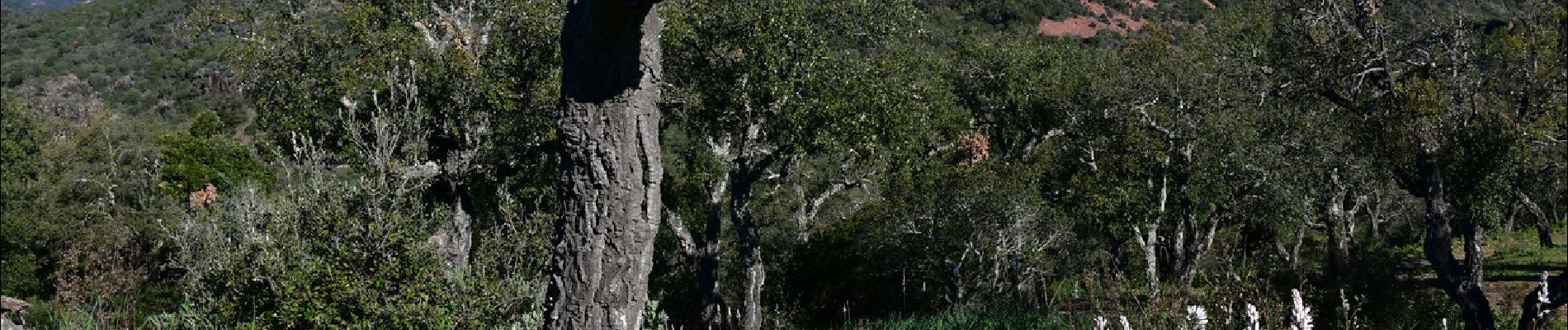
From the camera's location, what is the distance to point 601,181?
11.8 feet

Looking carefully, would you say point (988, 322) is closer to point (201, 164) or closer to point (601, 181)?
point (601, 181)

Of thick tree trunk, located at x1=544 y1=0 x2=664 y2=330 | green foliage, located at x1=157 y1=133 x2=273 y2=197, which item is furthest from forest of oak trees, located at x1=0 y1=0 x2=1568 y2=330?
green foliage, located at x1=157 y1=133 x2=273 y2=197

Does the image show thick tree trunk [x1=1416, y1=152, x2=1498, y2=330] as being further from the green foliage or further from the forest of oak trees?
the green foliage

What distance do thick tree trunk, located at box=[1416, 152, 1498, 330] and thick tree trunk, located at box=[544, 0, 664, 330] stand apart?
11.0 metres

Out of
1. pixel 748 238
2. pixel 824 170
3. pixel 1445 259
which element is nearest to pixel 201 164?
pixel 824 170

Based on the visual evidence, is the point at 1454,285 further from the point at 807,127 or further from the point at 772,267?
the point at 772,267

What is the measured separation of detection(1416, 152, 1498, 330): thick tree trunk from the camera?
11.5 meters

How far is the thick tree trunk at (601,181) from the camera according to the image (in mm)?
3582

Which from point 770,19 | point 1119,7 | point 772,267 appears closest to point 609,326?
point 770,19

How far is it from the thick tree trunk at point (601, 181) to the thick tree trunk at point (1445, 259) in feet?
36.0

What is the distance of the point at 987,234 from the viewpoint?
56.9ft

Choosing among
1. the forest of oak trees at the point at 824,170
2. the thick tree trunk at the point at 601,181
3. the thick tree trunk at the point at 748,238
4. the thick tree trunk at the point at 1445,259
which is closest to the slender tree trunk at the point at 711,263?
the forest of oak trees at the point at 824,170

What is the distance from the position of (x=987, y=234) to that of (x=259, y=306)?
40.0 feet

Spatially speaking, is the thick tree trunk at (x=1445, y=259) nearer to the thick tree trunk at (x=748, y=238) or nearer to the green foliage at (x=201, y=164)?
the thick tree trunk at (x=748, y=238)
